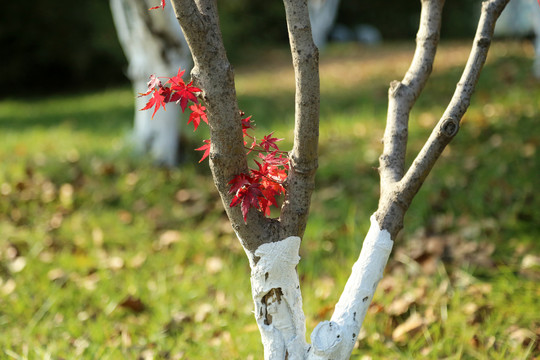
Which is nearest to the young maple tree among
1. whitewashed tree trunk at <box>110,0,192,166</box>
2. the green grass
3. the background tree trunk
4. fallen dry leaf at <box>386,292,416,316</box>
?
the green grass

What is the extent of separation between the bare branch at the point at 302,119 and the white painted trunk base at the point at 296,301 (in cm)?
7

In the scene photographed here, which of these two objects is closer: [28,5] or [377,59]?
[28,5]

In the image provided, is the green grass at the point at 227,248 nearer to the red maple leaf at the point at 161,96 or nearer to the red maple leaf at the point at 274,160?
the red maple leaf at the point at 274,160

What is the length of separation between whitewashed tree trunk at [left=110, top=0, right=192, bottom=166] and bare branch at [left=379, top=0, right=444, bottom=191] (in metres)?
2.54

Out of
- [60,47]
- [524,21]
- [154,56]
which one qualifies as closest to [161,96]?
[154,56]

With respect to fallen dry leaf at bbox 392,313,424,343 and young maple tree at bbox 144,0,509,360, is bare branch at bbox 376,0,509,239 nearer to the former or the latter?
young maple tree at bbox 144,0,509,360

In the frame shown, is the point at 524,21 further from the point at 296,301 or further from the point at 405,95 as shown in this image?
the point at 296,301

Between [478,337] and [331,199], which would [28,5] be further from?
[478,337]

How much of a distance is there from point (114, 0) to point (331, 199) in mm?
2267

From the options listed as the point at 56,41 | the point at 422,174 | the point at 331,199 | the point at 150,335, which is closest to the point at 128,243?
the point at 150,335

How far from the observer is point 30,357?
1766mm

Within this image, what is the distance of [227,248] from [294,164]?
5.27ft

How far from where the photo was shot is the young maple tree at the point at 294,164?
1093 millimetres

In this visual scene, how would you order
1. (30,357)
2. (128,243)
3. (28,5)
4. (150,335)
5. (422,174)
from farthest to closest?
(28,5) < (128,243) < (150,335) < (30,357) < (422,174)
